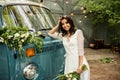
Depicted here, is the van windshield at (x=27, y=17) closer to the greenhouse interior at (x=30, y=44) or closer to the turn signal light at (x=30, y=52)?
the greenhouse interior at (x=30, y=44)

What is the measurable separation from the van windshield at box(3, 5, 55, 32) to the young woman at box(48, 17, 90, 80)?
0.38m

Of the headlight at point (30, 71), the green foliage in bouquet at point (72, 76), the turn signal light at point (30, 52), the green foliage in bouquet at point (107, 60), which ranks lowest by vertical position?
the green foliage in bouquet at point (107, 60)

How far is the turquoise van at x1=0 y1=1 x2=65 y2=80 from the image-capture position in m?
3.98

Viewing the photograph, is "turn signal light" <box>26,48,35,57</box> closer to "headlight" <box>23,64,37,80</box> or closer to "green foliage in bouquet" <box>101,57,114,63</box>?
"headlight" <box>23,64,37,80</box>

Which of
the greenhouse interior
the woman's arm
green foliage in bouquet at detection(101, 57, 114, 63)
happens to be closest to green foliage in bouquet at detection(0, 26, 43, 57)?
the greenhouse interior

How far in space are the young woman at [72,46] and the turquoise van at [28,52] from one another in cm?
21

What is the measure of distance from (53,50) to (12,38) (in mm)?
936

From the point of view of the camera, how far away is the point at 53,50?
4727 millimetres

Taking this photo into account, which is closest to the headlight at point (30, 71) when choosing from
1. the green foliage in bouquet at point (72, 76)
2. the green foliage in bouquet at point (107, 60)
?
the green foliage in bouquet at point (72, 76)

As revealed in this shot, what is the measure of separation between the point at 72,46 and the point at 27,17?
981 millimetres

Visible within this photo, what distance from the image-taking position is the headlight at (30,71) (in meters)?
4.16

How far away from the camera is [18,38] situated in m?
4.04

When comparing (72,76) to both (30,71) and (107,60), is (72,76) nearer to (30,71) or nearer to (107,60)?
(30,71)

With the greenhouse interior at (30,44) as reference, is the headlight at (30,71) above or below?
below
